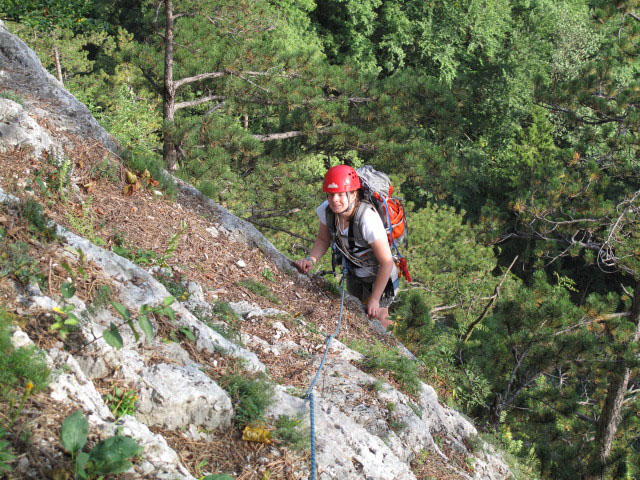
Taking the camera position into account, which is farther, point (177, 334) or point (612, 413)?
point (612, 413)

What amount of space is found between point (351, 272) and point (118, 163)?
88.2 inches

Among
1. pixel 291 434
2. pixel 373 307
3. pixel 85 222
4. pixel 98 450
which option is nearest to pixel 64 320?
pixel 98 450

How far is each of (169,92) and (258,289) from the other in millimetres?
6827

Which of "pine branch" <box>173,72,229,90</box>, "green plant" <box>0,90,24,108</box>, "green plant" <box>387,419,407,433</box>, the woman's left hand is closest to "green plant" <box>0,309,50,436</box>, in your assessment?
"green plant" <box>387,419,407,433</box>

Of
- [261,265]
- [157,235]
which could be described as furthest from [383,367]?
[157,235]

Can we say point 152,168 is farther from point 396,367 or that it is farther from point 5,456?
point 5,456

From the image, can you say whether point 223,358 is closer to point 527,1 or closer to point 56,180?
point 56,180

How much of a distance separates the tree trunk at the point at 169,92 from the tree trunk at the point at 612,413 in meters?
7.54

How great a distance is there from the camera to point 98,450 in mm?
1936

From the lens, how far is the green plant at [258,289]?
4.61 meters

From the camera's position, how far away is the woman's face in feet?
13.9

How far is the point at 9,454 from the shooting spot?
1.80 meters

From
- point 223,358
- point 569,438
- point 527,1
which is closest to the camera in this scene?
point 223,358

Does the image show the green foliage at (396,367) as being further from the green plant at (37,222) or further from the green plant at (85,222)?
the green plant at (37,222)
